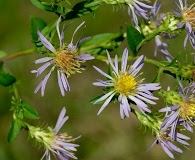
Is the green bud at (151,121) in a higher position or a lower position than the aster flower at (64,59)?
lower

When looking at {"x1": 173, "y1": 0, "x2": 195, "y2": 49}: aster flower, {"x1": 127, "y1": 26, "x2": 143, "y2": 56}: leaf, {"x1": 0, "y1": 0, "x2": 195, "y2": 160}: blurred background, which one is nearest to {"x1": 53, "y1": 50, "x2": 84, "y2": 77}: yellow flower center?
{"x1": 127, "y1": 26, "x2": 143, "y2": 56}: leaf

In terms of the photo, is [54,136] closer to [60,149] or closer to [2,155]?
[60,149]

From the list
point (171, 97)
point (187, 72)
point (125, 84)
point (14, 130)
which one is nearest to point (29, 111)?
point (14, 130)

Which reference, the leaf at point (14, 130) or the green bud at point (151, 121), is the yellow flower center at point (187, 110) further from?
the leaf at point (14, 130)

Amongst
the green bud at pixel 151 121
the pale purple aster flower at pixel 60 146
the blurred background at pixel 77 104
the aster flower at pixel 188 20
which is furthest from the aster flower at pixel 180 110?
the blurred background at pixel 77 104

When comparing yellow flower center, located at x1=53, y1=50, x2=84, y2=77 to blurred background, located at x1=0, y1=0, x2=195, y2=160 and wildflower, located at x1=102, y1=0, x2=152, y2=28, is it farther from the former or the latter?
blurred background, located at x1=0, y1=0, x2=195, y2=160

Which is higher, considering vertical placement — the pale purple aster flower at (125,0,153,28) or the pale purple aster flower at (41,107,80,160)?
the pale purple aster flower at (125,0,153,28)
